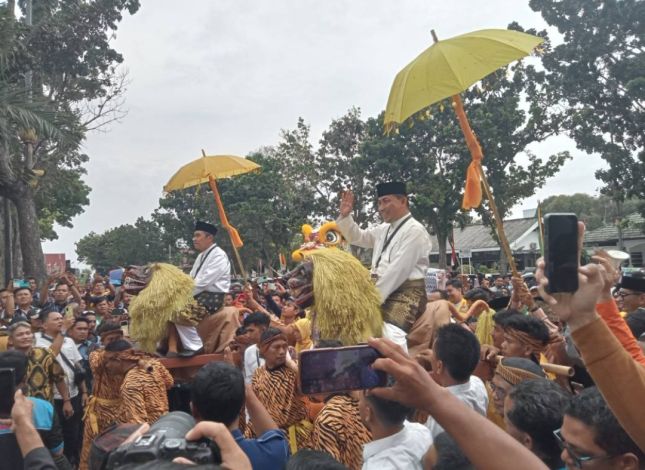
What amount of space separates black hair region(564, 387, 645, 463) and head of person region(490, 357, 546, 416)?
1.27 m

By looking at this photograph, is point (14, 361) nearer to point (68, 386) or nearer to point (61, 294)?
point (68, 386)

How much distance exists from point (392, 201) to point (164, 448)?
3746mm

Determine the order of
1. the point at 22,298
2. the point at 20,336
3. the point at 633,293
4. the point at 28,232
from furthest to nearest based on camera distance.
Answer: the point at 28,232
the point at 22,298
the point at 633,293
the point at 20,336

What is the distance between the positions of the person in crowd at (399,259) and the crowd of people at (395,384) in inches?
0.5

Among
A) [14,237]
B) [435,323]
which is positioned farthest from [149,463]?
[14,237]

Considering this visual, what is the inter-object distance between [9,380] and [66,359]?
174 inches

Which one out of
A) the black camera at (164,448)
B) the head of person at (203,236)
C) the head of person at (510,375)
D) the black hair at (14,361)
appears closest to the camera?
the black camera at (164,448)

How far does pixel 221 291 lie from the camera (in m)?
6.48

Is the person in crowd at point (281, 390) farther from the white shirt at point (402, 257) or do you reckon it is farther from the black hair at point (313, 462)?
the black hair at point (313, 462)

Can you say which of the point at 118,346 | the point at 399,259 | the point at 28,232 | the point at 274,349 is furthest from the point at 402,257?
the point at 28,232

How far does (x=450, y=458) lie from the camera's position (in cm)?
231

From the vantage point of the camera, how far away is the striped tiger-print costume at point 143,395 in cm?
455

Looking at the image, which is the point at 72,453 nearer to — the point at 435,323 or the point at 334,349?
the point at 435,323

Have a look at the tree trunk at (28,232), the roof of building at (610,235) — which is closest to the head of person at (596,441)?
the tree trunk at (28,232)
